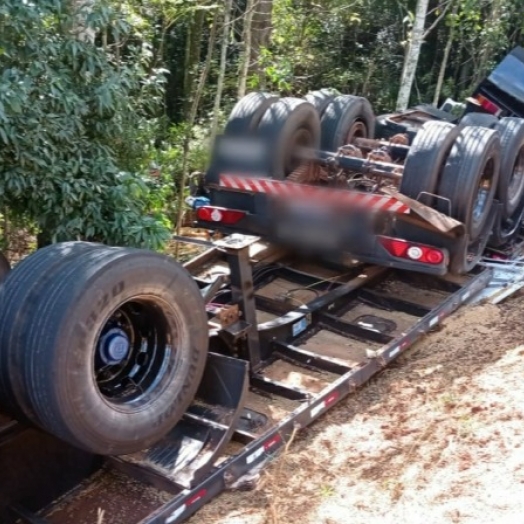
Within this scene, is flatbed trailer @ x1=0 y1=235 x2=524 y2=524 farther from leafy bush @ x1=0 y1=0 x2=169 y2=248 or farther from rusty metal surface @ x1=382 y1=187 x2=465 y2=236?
leafy bush @ x1=0 y1=0 x2=169 y2=248

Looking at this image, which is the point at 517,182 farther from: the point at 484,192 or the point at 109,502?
the point at 109,502

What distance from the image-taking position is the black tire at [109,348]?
315cm

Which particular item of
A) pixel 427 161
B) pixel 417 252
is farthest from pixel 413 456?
pixel 427 161

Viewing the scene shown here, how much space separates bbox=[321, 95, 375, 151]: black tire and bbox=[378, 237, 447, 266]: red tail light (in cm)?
182

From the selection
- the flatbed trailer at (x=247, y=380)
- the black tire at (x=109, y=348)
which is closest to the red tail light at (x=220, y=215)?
the flatbed trailer at (x=247, y=380)

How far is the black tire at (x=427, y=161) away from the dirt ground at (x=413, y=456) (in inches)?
56.0

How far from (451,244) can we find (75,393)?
3647mm

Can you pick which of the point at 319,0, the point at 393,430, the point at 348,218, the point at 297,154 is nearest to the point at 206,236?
the point at 297,154

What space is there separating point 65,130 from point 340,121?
3.07m

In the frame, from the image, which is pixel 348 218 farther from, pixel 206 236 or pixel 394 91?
pixel 394 91

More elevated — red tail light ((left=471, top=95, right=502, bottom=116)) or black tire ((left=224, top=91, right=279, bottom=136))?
red tail light ((left=471, top=95, right=502, bottom=116))

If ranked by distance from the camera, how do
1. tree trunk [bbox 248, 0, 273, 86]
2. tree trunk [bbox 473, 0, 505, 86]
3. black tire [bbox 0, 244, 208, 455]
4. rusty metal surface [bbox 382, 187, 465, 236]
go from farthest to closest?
tree trunk [bbox 473, 0, 505, 86] < tree trunk [bbox 248, 0, 273, 86] < rusty metal surface [bbox 382, 187, 465, 236] < black tire [bbox 0, 244, 208, 455]

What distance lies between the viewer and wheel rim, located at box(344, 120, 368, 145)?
295 inches

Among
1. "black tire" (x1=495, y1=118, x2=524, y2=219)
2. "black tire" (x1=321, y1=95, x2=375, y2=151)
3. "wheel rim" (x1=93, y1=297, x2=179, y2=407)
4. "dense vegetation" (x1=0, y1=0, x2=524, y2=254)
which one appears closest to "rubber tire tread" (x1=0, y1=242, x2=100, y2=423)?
"wheel rim" (x1=93, y1=297, x2=179, y2=407)
